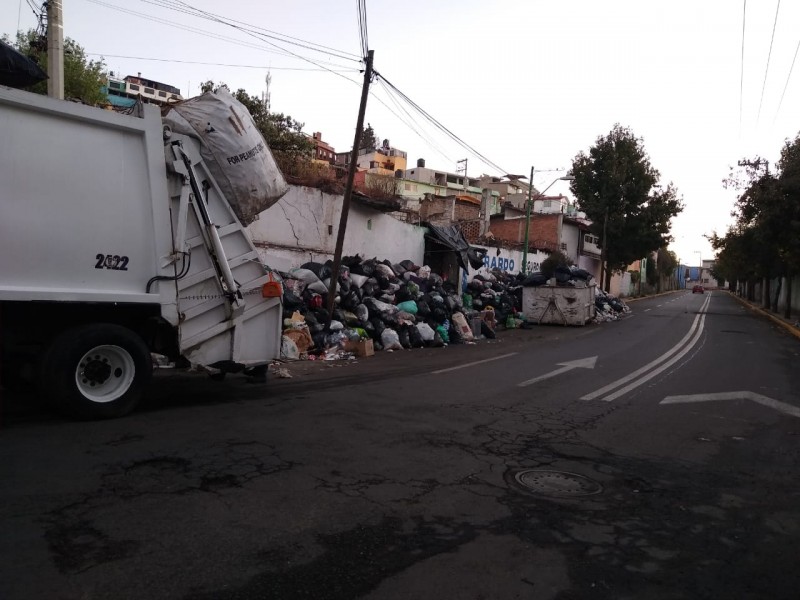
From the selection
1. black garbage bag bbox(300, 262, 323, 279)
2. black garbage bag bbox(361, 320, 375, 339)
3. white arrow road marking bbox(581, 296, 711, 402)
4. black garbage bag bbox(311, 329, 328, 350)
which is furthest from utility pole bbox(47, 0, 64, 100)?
white arrow road marking bbox(581, 296, 711, 402)

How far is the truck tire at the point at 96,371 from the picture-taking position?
544 centimetres

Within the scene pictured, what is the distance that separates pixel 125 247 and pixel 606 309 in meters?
24.3

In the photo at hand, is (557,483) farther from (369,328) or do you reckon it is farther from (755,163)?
(755,163)

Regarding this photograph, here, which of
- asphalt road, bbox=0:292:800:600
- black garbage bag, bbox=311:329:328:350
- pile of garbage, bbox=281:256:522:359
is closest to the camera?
asphalt road, bbox=0:292:800:600

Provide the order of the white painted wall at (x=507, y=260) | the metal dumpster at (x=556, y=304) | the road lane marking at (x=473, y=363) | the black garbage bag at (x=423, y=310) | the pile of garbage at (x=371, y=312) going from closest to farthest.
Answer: the road lane marking at (x=473, y=363) < the pile of garbage at (x=371, y=312) < the black garbage bag at (x=423, y=310) < the metal dumpster at (x=556, y=304) < the white painted wall at (x=507, y=260)

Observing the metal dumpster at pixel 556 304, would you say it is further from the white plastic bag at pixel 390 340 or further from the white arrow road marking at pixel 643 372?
the white plastic bag at pixel 390 340

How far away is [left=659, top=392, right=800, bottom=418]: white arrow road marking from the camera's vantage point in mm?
8109

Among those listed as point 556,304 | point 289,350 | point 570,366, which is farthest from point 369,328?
point 556,304

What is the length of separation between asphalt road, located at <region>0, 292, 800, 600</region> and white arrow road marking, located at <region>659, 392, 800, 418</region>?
101 mm

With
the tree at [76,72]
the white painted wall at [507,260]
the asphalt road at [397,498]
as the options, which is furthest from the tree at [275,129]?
the asphalt road at [397,498]

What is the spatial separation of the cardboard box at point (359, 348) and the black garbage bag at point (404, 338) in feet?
5.28

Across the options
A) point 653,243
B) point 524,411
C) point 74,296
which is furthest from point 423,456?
point 653,243

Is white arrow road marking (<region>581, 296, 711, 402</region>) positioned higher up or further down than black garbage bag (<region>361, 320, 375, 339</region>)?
further down

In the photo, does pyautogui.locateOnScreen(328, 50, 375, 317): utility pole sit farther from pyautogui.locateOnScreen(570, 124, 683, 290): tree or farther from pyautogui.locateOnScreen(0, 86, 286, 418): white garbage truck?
pyautogui.locateOnScreen(570, 124, 683, 290): tree
